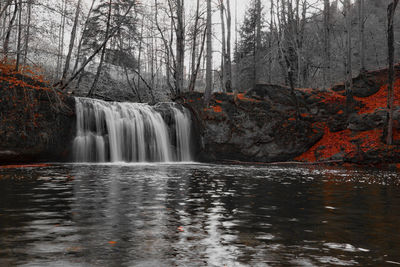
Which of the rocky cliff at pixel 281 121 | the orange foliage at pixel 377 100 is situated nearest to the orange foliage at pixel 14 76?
the rocky cliff at pixel 281 121

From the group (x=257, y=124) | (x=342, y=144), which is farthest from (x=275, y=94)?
(x=342, y=144)

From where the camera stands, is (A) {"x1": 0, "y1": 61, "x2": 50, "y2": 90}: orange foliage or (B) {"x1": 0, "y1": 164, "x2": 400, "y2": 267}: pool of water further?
(A) {"x1": 0, "y1": 61, "x2": 50, "y2": 90}: orange foliage

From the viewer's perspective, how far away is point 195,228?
3965 millimetres

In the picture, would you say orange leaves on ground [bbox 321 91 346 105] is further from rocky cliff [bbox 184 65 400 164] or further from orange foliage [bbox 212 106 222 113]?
orange foliage [bbox 212 106 222 113]

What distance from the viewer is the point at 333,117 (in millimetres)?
21344

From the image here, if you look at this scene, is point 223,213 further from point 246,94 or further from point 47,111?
point 246,94

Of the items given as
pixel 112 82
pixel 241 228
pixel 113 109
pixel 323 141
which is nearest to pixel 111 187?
pixel 241 228

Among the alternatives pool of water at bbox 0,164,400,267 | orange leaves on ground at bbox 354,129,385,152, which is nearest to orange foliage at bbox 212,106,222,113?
orange leaves on ground at bbox 354,129,385,152

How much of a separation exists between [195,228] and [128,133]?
16.3 metres

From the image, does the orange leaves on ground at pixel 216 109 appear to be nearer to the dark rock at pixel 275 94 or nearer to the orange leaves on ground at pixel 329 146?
the dark rock at pixel 275 94

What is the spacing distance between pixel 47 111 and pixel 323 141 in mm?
16280

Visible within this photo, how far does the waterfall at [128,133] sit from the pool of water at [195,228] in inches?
465

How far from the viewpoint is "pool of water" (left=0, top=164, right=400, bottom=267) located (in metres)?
2.86

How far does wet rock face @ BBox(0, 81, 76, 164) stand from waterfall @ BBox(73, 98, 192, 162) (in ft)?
2.66
